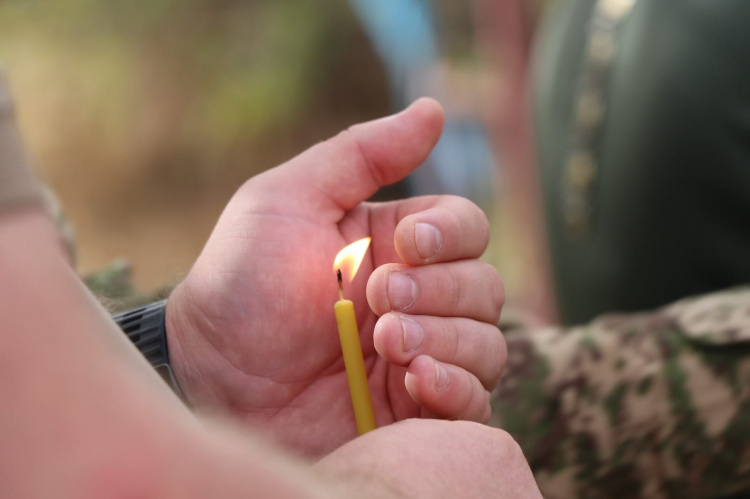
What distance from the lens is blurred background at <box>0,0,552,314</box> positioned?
2.26 meters

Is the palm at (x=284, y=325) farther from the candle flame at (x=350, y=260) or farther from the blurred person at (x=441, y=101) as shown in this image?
the blurred person at (x=441, y=101)

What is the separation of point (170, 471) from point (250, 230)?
1.22ft

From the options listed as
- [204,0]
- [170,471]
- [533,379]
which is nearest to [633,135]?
[533,379]

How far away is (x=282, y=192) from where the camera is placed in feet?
2.08

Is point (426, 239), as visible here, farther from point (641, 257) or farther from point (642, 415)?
point (641, 257)

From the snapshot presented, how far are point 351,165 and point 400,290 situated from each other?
0.15 metres

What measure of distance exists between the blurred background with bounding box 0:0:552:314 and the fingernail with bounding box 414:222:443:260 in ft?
5.15

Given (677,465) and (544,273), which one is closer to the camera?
(677,465)

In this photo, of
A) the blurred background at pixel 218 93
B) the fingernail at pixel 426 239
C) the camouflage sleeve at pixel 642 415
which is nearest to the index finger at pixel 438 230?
the fingernail at pixel 426 239

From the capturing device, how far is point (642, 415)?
805mm

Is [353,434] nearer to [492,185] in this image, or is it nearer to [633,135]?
[633,135]

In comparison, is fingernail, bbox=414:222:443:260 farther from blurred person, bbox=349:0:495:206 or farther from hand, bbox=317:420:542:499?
blurred person, bbox=349:0:495:206

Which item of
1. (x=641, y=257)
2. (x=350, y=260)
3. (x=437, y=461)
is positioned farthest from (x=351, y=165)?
(x=641, y=257)

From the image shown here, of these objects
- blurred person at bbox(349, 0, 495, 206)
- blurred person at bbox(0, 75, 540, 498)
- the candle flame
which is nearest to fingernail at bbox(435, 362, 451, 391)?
blurred person at bbox(0, 75, 540, 498)
